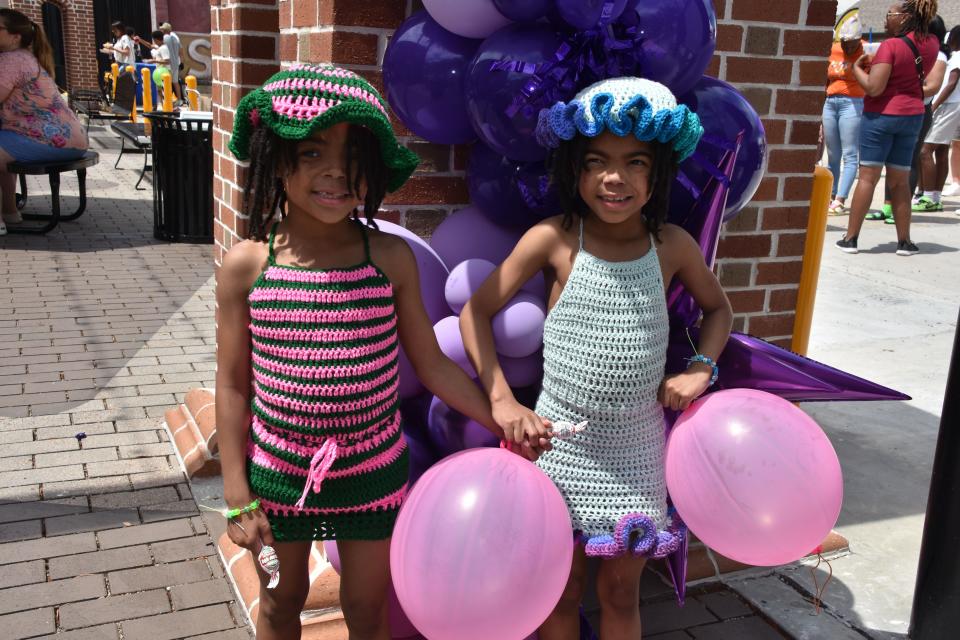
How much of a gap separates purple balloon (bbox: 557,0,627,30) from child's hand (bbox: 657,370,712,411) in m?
0.88

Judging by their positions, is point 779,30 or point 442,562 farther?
point 779,30

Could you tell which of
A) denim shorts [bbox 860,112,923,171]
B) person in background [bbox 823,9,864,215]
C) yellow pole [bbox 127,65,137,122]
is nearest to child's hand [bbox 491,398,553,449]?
denim shorts [bbox 860,112,923,171]

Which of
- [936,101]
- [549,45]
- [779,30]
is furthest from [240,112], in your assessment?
[936,101]

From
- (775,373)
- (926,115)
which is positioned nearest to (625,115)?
(775,373)

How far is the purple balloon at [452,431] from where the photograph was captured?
2324mm

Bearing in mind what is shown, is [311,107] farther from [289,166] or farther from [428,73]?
[428,73]

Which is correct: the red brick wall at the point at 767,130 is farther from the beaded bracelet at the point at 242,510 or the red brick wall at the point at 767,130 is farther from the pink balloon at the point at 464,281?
the beaded bracelet at the point at 242,510

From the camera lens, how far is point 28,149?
8141 mm

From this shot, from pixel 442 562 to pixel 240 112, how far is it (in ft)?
3.51

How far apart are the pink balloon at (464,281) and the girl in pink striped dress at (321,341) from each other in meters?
0.19

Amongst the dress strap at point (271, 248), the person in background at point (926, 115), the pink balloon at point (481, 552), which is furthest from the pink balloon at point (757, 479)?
the person in background at point (926, 115)

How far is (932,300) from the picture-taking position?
6.92 metres

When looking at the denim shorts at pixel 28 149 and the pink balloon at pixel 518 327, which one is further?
the denim shorts at pixel 28 149

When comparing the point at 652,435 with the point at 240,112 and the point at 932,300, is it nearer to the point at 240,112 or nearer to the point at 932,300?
the point at 240,112
